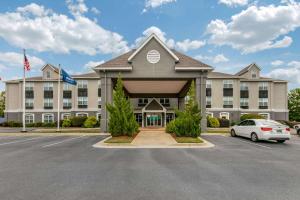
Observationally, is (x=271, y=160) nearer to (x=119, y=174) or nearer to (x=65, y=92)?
(x=119, y=174)

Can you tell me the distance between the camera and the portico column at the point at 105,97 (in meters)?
19.2

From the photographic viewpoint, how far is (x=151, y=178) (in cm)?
563

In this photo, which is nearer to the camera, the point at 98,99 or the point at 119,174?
the point at 119,174

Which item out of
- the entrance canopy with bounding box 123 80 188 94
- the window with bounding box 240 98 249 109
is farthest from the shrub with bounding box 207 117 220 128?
the window with bounding box 240 98 249 109

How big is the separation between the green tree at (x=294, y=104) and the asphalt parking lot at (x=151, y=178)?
2011 inches

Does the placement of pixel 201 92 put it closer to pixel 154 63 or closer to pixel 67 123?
pixel 154 63

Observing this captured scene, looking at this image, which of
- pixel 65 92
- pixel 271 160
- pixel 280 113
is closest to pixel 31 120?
pixel 65 92

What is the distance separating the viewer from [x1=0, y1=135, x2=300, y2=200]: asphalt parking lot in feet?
14.8

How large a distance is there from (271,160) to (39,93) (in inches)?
1655

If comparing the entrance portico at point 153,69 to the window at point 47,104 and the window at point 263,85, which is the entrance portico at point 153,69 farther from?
the window at point 263,85

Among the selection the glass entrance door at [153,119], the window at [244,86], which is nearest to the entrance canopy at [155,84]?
the glass entrance door at [153,119]

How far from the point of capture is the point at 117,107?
14.3m

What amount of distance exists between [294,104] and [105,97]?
55.6 metres

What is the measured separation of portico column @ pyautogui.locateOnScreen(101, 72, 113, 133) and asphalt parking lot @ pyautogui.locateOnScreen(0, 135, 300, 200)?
10.8 meters
